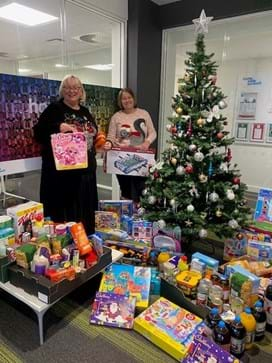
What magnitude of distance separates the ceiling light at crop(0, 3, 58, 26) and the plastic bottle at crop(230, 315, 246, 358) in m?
2.93

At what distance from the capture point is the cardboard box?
1514mm

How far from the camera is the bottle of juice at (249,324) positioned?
5.07ft

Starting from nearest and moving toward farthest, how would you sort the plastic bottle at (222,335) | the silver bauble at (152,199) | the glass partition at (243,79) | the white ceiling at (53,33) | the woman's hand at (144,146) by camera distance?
the plastic bottle at (222,335) → the silver bauble at (152,199) → the white ceiling at (53,33) → the woman's hand at (144,146) → the glass partition at (243,79)

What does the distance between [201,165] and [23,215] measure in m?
1.41

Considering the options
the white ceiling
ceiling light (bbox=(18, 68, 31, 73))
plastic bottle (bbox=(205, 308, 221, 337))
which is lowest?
plastic bottle (bbox=(205, 308, 221, 337))

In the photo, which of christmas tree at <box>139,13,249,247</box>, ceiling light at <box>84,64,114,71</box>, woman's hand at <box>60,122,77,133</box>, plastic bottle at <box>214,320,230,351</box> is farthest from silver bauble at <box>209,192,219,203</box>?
ceiling light at <box>84,64,114,71</box>

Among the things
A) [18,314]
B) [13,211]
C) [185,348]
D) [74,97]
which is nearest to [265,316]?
[185,348]

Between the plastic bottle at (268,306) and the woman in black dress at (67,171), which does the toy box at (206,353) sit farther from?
the woman in black dress at (67,171)

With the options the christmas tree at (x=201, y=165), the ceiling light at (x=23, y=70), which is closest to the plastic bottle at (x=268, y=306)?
the christmas tree at (x=201, y=165)

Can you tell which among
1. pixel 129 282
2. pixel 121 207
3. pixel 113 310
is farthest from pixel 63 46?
pixel 113 310

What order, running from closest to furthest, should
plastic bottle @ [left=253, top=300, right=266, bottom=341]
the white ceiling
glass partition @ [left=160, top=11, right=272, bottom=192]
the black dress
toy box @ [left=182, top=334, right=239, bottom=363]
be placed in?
toy box @ [left=182, top=334, right=239, bottom=363]
plastic bottle @ [left=253, top=300, right=266, bottom=341]
the black dress
the white ceiling
glass partition @ [left=160, top=11, right=272, bottom=192]

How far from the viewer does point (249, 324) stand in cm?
154

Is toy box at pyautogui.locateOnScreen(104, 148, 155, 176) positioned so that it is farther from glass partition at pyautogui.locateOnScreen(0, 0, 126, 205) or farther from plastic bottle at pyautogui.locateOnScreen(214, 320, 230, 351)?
plastic bottle at pyautogui.locateOnScreen(214, 320, 230, 351)

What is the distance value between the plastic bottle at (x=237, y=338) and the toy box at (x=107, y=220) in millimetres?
1518
